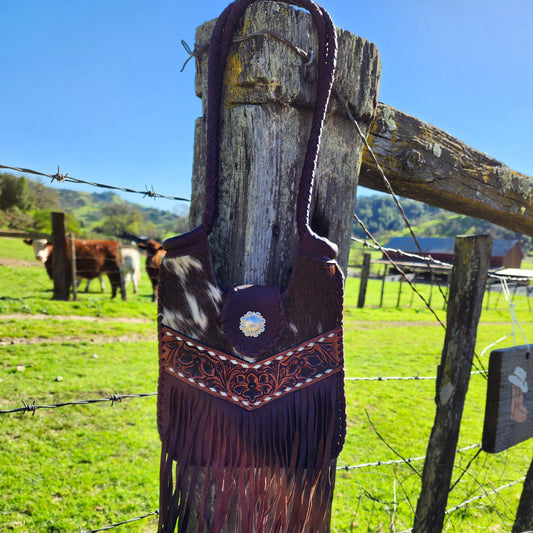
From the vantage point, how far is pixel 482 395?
5477mm

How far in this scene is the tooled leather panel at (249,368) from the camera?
878mm

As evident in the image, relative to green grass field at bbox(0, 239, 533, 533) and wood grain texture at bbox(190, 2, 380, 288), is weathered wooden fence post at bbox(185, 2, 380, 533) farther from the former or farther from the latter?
green grass field at bbox(0, 239, 533, 533)

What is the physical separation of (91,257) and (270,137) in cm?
1023

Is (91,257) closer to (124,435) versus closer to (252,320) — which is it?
(124,435)

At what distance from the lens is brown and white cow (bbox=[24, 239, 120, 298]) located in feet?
32.6

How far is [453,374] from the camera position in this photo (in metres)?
1.55

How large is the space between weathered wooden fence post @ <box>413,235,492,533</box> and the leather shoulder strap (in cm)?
97

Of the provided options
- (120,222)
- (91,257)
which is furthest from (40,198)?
(91,257)

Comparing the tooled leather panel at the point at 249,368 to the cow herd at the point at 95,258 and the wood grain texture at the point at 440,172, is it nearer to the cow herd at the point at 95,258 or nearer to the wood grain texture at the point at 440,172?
the wood grain texture at the point at 440,172

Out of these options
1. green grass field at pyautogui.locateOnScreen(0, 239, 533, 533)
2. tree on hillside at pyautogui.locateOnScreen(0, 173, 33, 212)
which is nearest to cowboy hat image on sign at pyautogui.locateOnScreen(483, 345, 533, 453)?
green grass field at pyautogui.locateOnScreen(0, 239, 533, 533)

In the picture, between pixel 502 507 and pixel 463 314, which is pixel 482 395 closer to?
pixel 502 507

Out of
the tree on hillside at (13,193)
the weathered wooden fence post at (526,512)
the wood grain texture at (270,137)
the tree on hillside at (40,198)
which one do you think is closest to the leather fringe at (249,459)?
the wood grain texture at (270,137)

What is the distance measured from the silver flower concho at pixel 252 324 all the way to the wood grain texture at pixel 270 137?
0.13 meters

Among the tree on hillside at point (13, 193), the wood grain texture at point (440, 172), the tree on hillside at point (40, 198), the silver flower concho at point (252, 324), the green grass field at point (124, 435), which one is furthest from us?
the tree on hillside at point (40, 198)
